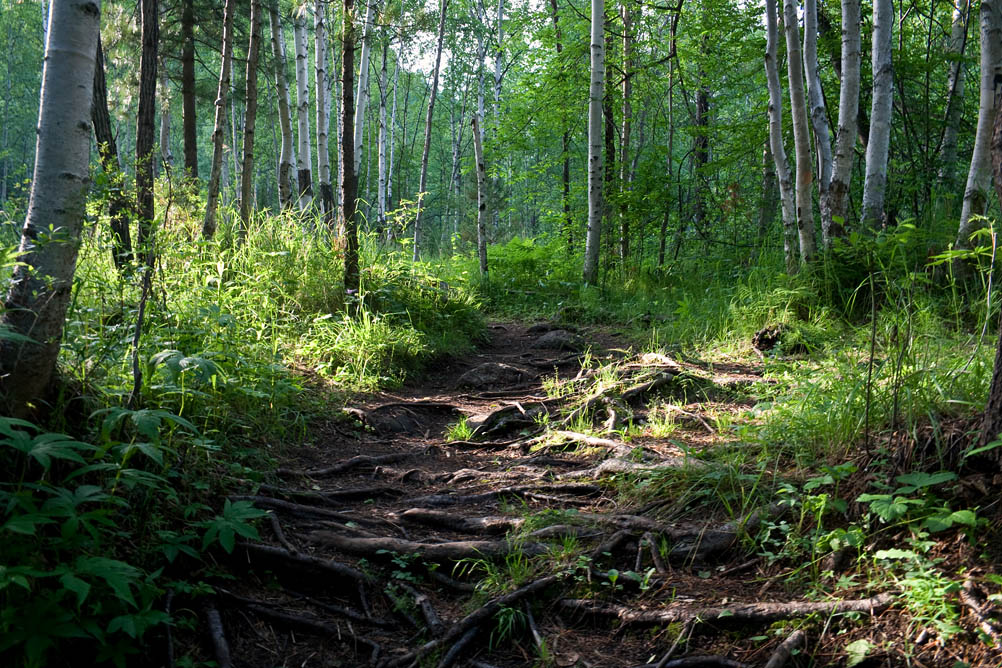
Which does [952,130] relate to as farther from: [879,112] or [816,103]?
[879,112]

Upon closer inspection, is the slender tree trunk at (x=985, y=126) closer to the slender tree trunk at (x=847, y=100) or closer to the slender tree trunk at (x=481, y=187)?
the slender tree trunk at (x=847, y=100)

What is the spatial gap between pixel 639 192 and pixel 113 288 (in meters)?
9.68

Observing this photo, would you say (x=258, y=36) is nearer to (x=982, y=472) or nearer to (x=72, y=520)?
(x=72, y=520)

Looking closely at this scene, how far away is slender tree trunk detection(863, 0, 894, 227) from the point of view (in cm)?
658

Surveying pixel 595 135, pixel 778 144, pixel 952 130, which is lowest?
pixel 778 144

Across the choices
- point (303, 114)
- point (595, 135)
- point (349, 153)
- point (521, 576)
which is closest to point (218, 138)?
point (349, 153)

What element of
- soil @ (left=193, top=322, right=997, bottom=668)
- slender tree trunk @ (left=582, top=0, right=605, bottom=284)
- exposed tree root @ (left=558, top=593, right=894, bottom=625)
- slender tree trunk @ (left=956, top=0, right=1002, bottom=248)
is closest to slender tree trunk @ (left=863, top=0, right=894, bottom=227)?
slender tree trunk @ (left=956, top=0, right=1002, bottom=248)

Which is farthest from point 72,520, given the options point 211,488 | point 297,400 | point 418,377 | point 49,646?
point 418,377

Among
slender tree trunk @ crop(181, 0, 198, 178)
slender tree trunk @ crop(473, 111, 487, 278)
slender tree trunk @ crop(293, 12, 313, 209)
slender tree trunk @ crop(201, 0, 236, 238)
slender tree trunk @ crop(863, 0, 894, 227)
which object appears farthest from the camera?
slender tree trunk @ crop(181, 0, 198, 178)

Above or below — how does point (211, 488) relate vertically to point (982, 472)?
below

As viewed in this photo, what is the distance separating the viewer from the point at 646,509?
3.19 meters

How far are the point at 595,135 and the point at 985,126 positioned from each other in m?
5.93

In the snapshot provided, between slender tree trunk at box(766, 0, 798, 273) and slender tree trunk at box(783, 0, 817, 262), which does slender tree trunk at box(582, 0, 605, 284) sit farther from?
slender tree trunk at box(783, 0, 817, 262)

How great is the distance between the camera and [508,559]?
2.88 meters
